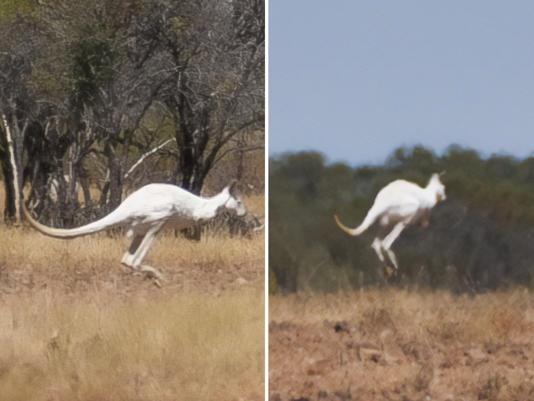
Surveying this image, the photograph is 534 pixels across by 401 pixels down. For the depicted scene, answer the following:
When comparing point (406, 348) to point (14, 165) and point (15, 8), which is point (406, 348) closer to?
point (14, 165)

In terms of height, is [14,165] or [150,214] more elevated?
[14,165]

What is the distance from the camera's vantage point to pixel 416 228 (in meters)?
10.2

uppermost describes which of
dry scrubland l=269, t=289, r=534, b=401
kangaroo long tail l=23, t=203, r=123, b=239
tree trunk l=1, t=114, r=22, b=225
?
tree trunk l=1, t=114, r=22, b=225

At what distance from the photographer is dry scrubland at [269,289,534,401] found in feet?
32.9

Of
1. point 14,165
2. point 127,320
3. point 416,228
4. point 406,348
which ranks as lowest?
point 406,348

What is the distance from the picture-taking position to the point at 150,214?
1018 cm

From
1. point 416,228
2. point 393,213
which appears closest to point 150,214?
point 393,213

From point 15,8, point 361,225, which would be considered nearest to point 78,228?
point 15,8

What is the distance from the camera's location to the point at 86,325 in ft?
33.2

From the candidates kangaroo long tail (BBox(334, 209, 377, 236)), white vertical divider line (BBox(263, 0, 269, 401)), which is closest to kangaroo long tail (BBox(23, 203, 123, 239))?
white vertical divider line (BBox(263, 0, 269, 401))

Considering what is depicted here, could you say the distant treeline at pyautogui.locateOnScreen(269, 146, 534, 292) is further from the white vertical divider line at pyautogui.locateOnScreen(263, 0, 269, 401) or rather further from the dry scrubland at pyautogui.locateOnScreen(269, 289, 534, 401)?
the dry scrubland at pyautogui.locateOnScreen(269, 289, 534, 401)

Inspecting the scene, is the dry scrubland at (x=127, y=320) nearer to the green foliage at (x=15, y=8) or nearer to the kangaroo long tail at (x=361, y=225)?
the kangaroo long tail at (x=361, y=225)

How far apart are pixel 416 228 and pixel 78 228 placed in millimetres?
2193

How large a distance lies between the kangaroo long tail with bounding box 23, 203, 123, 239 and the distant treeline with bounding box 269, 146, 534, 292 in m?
1.02
